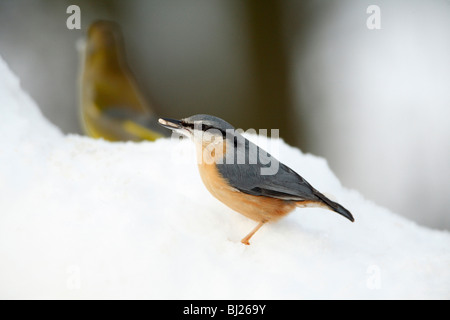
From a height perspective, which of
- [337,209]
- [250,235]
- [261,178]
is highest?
[261,178]

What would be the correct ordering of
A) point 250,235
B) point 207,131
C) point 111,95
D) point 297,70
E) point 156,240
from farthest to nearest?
point 297,70 < point 111,95 < point 207,131 < point 250,235 < point 156,240

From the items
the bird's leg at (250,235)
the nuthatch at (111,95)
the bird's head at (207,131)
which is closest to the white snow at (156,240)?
the bird's leg at (250,235)

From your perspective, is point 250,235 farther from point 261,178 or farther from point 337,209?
point 337,209

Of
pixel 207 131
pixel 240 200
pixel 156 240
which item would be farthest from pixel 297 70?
pixel 156 240

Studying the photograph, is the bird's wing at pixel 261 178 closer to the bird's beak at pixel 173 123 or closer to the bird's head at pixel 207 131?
the bird's head at pixel 207 131

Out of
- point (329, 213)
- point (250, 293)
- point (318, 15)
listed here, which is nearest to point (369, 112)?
point (318, 15)

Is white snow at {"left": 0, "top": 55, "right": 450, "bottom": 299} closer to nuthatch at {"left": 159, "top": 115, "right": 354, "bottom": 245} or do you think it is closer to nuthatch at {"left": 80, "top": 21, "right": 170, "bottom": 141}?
nuthatch at {"left": 159, "top": 115, "right": 354, "bottom": 245}

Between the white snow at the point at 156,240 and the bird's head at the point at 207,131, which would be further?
the bird's head at the point at 207,131
